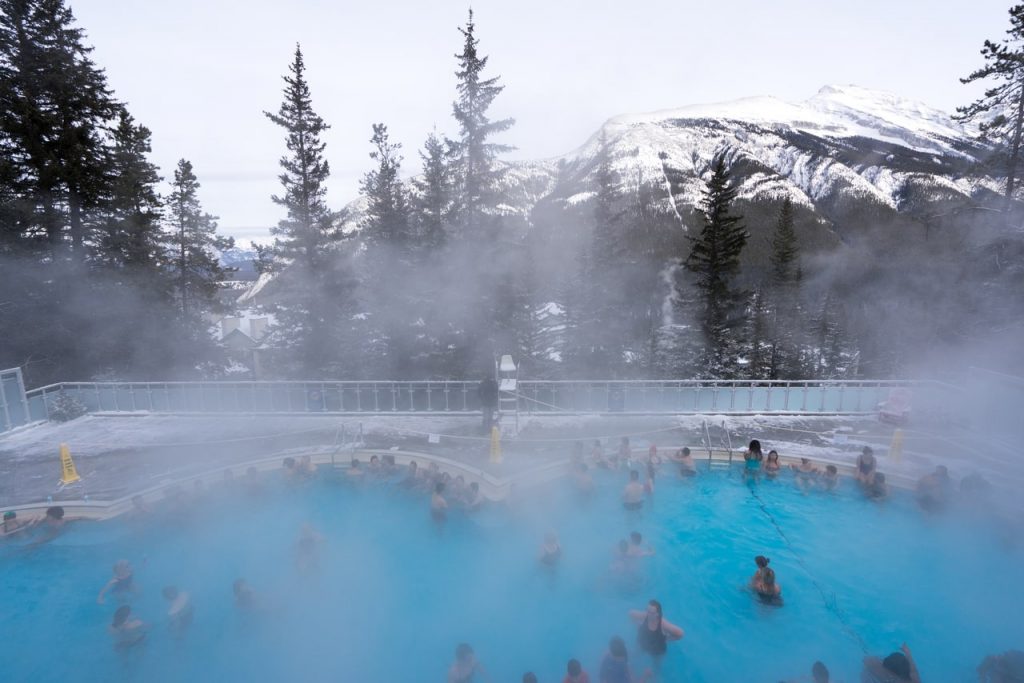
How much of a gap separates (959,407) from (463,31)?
1663 centimetres

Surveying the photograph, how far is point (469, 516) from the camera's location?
762cm

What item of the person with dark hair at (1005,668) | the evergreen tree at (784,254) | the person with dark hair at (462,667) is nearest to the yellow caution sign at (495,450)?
the person with dark hair at (462,667)

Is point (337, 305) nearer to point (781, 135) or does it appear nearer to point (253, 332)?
point (253, 332)

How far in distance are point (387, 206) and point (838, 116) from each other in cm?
11526

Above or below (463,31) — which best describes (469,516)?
below

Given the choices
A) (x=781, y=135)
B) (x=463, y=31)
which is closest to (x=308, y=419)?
(x=463, y=31)

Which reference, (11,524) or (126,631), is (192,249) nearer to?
(11,524)

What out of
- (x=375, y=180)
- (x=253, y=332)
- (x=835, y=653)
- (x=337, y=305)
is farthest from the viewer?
(x=253, y=332)

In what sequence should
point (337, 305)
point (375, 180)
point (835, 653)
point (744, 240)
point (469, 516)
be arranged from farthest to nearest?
point (744, 240), point (375, 180), point (337, 305), point (469, 516), point (835, 653)

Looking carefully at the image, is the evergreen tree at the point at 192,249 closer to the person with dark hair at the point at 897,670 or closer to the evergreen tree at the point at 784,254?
the person with dark hair at the point at 897,670

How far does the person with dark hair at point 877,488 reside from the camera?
7.71 m

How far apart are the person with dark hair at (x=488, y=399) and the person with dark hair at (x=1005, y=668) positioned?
7.35m

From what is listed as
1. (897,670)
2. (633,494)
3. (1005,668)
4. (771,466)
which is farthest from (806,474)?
(897,670)

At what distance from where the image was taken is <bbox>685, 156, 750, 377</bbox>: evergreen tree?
19.1 m
